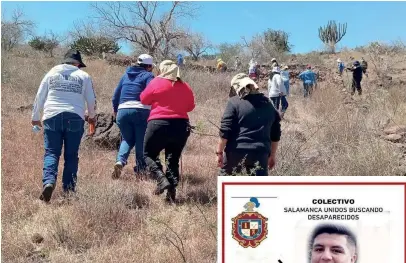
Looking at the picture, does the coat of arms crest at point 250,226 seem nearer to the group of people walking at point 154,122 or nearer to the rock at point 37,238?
the group of people walking at point 154,122

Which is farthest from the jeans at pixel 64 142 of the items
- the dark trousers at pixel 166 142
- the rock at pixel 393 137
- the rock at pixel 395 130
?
the rock at pixel 395 130

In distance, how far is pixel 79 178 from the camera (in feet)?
17.3

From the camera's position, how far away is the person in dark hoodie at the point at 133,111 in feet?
18.2

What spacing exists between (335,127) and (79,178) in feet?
11.8

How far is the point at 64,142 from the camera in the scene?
15.9 feet

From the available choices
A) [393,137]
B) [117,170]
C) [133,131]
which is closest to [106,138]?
[133,131]

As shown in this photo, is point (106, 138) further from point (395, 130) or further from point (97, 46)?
point (97, 46)

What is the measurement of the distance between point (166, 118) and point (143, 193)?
87 centimetres

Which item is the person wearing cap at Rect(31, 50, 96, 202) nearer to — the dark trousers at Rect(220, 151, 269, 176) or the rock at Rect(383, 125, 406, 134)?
the dark trousers at Rect(220, 151, 269, 176)

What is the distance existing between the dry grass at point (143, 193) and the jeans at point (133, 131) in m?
0.26

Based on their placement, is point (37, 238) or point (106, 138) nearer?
point (37, 238)

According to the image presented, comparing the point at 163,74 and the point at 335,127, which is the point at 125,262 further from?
the point at 335,127

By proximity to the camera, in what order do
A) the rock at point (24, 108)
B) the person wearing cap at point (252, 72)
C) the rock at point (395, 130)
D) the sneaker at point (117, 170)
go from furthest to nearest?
the person wearing cap at point (252, 72) → the rock at point (24, 108) → the rock at point (395, 130) → the sneaker at point (117, 170)

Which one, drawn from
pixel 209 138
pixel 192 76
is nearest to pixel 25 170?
pixel 209 138
